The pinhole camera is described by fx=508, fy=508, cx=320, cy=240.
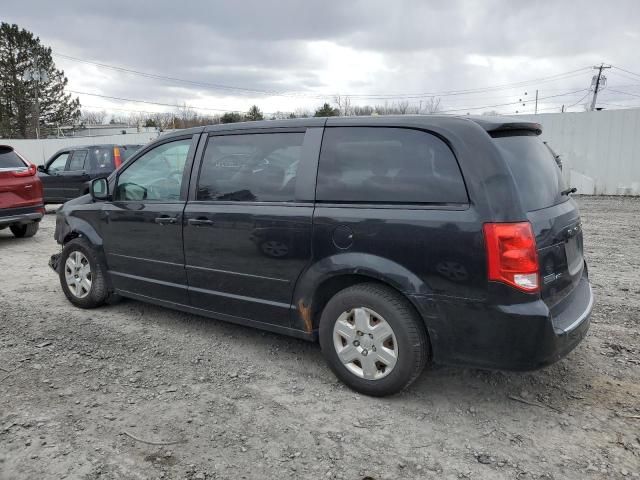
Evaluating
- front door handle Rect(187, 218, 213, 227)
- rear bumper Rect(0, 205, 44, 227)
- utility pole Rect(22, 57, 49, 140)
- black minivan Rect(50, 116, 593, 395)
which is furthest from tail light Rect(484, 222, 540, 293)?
utility pole Rect(22, 57, 49, 140)

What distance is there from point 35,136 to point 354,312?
47.9m

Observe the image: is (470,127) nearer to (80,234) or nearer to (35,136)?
(80,234)

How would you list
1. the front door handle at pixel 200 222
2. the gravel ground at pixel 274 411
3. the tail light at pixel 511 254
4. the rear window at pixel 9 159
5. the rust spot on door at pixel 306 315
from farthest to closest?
the rear window at pixel 9 159 < the front door handle at pixel 200 222 < the rust spot on door at pixel 306 315 < the tail light at pixel 511 254 < the gravel ground at pixel 274 411

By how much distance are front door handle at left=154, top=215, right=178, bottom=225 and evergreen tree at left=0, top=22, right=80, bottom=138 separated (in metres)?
44.9

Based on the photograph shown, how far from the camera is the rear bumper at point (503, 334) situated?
277 cm

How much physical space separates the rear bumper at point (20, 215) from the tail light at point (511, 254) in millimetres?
8297

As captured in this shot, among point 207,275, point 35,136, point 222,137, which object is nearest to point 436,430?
point 207,275

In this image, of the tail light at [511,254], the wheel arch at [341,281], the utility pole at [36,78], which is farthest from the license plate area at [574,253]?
→ the utility pole at [36,78]

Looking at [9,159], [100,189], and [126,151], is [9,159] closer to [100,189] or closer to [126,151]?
[126,151]

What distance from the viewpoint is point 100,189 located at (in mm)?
4773

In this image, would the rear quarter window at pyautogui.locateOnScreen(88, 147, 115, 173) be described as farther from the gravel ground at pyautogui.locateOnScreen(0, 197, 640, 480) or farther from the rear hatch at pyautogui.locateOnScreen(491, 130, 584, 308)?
the rear hatch at pyautogui.locateOnScreen(491, 130, 584, 308)

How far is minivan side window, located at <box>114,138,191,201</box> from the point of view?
14.0 ft

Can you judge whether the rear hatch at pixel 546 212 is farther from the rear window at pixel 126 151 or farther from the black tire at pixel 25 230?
the rear window at pixel 126 151

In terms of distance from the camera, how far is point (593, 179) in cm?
1442
